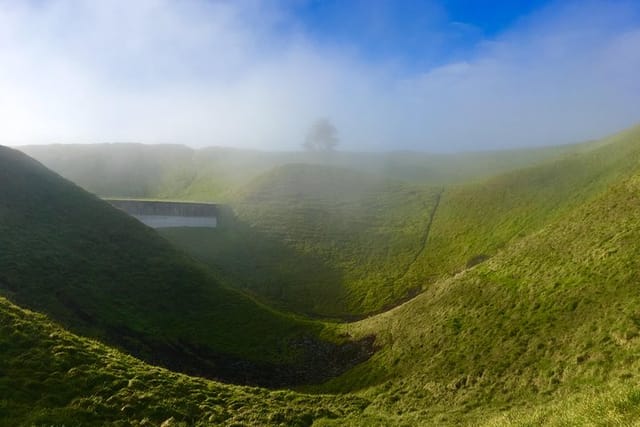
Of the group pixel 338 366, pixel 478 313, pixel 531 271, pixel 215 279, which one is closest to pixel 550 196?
pixel 531 271

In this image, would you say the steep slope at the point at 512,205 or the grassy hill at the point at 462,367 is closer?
the grassy hill at the point at 462,367

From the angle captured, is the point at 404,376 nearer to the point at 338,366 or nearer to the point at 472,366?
the point at 472,366

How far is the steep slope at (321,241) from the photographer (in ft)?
197

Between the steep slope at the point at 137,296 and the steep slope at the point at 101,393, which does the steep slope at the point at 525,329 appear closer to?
the steep slope at the point at 101,393

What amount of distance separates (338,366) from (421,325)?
7.85 metres

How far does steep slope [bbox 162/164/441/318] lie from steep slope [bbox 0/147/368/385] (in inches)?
483

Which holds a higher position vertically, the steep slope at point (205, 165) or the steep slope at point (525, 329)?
the steep slope at point (205, 165)

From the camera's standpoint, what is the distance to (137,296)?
144 ft

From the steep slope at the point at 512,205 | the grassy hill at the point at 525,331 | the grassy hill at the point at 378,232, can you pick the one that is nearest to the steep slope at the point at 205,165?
the grassy hill at the point at 378,232

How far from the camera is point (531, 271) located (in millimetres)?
35094

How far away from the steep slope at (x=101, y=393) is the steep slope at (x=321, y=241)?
32.6m

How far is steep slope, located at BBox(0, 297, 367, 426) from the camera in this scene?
17.7 m

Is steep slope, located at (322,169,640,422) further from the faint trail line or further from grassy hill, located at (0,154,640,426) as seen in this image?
the faint trail line

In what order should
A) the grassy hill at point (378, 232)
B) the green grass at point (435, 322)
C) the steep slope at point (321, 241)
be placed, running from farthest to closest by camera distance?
1. the steep slope at point (321, 241)
2. the grassy hill at point (378, 232)
3. the green grass at point (435, 322)
